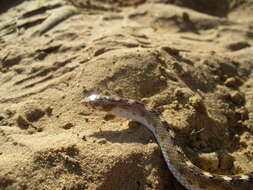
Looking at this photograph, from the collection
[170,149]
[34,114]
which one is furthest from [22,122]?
[170,149]

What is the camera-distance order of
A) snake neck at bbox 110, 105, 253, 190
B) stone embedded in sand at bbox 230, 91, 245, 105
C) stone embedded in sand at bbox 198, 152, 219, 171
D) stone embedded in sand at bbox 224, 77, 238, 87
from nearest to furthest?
snake neck at bbox 110, 105, 253, 190 → stone embedded in sand at bbox 198, 152, 219, 171 → stone embedded in sand at bbox 230, 91, 245, 105 → stone embedded in sand at bbox 224, 77, 238, 87

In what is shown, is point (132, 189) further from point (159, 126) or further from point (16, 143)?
point (16, 143)

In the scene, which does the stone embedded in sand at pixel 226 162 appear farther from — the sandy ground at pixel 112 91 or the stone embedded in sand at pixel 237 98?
the stone embedded in sand at pixel 237 98

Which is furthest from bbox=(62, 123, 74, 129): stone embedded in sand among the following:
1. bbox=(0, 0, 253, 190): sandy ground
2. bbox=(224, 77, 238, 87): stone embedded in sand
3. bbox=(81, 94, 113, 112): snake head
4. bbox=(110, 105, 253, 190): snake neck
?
bbox=(224, 77, 238, 87): stone embedded in sand

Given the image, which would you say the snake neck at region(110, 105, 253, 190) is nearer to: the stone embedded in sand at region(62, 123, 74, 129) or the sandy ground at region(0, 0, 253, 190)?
the sandy ground at region(0, 0, 253, 190)

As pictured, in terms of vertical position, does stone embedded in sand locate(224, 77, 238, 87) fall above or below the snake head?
below

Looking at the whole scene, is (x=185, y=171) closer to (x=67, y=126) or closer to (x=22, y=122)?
(x=67, y=126)
